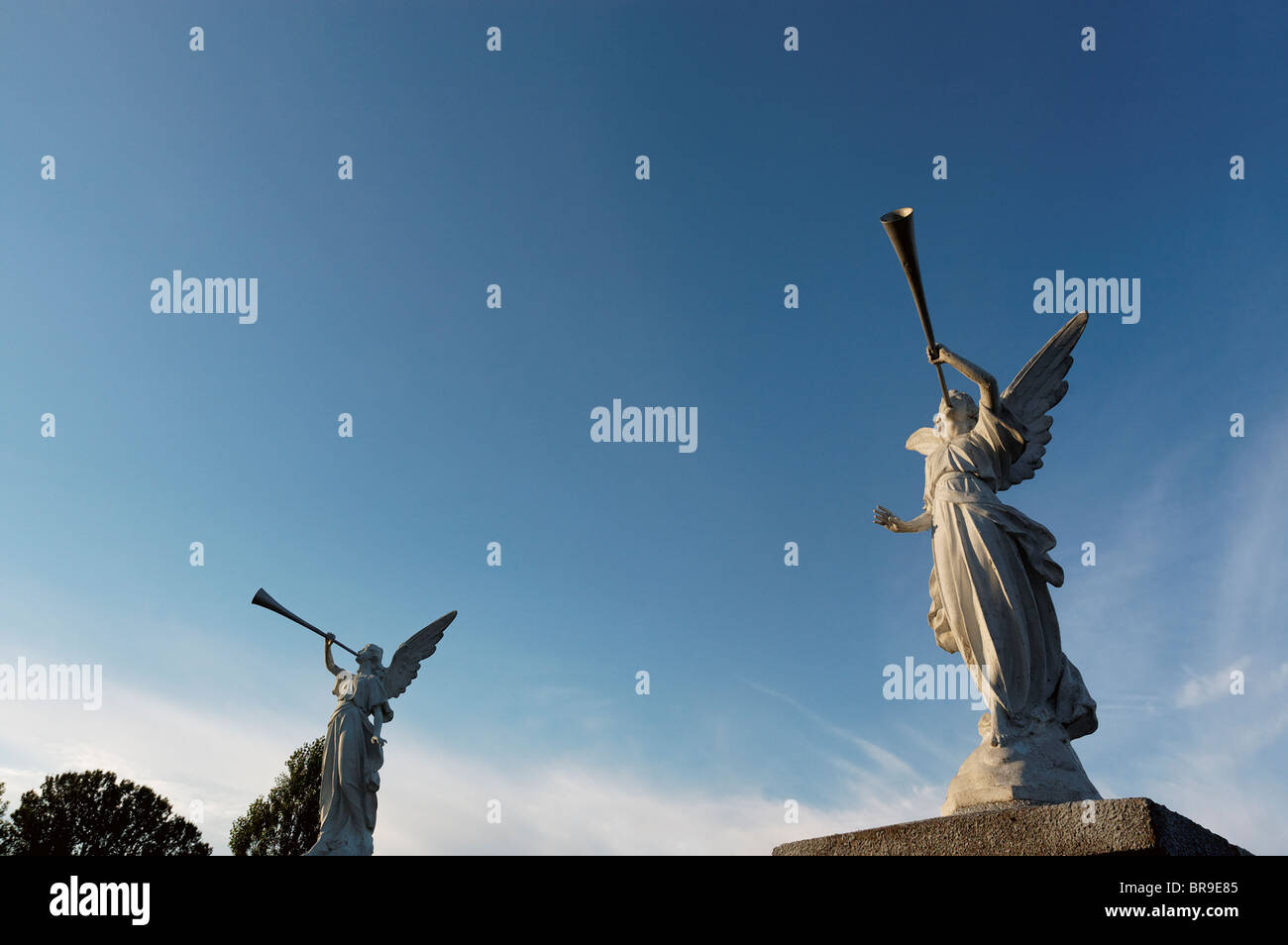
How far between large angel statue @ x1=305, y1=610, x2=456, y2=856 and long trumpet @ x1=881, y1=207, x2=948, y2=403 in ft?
39.9

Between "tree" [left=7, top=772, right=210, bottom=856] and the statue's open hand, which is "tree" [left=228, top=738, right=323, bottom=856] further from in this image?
the statue's open hand

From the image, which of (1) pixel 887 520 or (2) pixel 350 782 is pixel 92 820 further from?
(1) pixel 887 520

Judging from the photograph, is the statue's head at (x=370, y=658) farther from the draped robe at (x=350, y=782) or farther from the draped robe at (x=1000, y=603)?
the draped robe at (x=1000, y=603)

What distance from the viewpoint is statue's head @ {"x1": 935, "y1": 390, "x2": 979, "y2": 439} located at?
21.6ft

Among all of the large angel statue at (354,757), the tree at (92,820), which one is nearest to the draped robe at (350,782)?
the large angel statue at (354,757)

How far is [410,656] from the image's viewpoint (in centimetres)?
1602

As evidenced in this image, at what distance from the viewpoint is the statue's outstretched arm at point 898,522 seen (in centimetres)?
652
